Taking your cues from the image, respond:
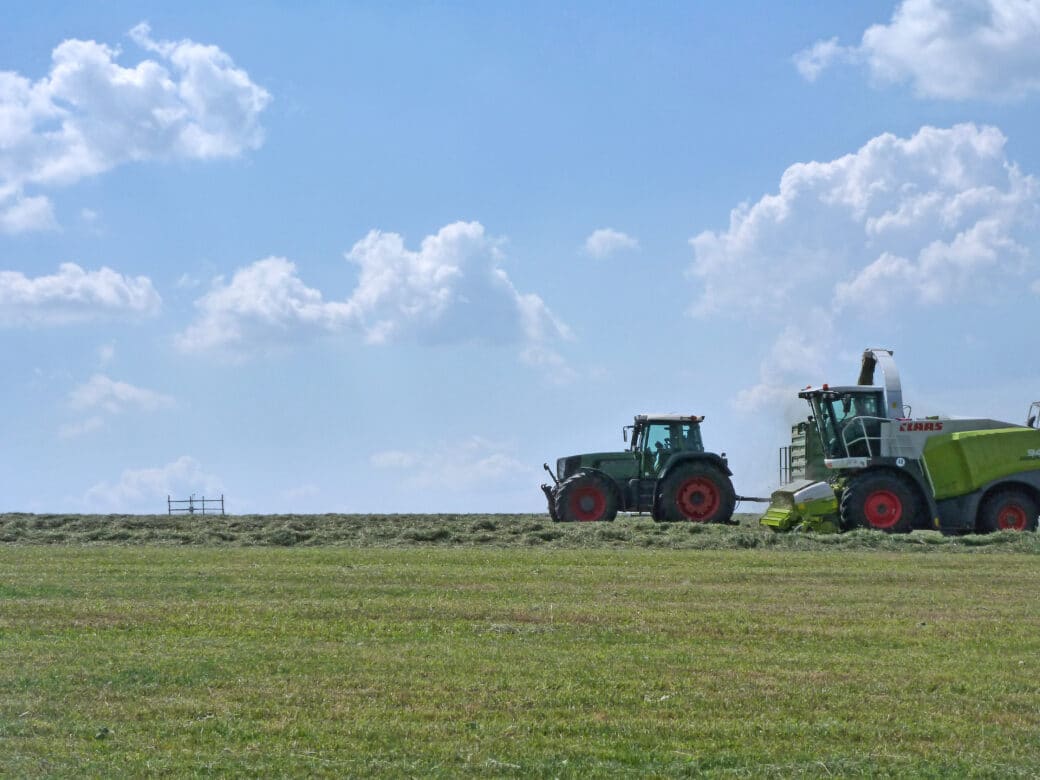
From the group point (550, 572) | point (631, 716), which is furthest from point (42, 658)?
point (550, 572)

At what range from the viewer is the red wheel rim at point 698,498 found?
1056 inches

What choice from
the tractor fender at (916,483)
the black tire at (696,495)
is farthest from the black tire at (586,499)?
the tractor fender at (916,483)

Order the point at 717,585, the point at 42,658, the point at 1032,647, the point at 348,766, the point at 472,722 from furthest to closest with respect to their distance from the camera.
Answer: the point at 717,585 → the point at 1032,647 → the point at 42,658 → the point at 472,722 → the point at 348,766

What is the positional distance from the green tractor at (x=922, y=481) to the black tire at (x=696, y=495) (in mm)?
1618

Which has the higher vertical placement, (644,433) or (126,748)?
(644,433)

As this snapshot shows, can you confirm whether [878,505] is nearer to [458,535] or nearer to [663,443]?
[663,443]

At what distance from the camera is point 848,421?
84.0 ft

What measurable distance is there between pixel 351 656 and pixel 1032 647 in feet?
18.8

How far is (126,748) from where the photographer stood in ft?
23.0

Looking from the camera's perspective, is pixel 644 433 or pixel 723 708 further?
pixel 644 433

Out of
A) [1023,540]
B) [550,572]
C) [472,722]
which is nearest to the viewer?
[472,722]

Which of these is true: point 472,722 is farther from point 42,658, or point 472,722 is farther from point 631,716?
point 42,658

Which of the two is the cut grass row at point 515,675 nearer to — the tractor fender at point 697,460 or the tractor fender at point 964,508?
the tractor fender at point 964,508

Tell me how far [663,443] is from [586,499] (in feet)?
7.10
